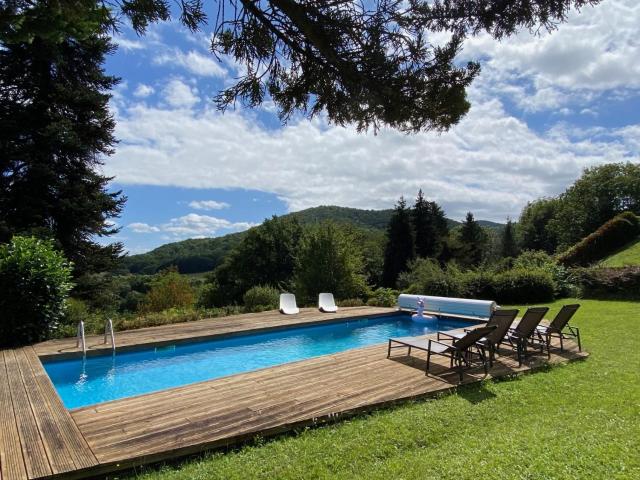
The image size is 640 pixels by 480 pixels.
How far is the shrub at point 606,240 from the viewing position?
78.1 ft

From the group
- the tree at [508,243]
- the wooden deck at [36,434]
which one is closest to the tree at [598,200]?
the tree at [508,243]

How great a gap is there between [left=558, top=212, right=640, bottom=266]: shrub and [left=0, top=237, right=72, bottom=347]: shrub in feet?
79.6

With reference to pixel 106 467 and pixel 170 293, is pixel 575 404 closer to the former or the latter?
pixel 106 467

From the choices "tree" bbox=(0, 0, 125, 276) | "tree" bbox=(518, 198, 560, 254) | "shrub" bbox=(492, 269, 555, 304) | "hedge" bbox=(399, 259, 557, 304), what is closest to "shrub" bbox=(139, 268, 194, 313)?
"tree" bbox=(0, 0, 125, 276)

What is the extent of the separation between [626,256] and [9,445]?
29404mm

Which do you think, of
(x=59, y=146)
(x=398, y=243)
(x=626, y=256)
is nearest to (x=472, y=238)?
(x=398, y=243)

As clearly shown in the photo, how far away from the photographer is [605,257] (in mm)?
25078

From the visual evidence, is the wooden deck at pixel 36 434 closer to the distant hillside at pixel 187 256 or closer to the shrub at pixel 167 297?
the shrub at pixel 167 297

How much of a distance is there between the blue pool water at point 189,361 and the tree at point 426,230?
78.5 ft

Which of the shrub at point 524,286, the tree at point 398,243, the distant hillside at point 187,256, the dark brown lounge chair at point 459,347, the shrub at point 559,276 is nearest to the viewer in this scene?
the dark brown lounge chair at point 459,347

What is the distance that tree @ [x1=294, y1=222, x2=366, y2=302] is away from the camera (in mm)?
20719

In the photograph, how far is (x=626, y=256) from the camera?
79.6 ft

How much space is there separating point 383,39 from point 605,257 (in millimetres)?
28155

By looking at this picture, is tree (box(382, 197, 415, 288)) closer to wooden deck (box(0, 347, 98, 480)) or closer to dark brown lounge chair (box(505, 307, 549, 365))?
dark brown lounge chair (box(505, 307, 549, 365))
